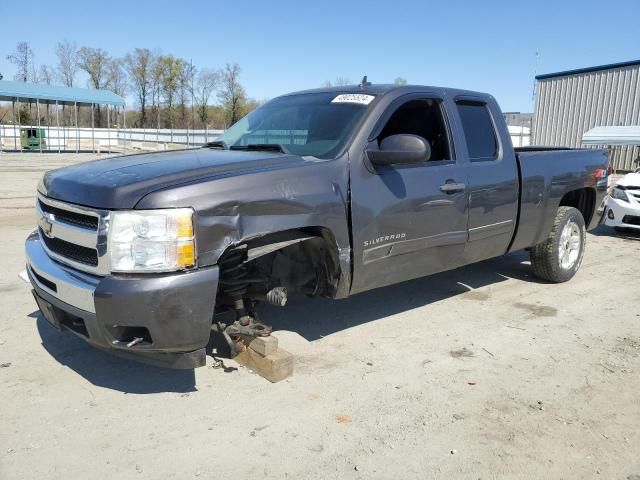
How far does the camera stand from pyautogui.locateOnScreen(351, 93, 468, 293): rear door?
12.6 feet

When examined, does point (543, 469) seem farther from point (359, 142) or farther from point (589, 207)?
point (589, 207)

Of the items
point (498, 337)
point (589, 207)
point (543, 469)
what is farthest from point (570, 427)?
point (589, 207)

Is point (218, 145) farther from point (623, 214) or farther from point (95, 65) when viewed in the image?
point (95, 65)

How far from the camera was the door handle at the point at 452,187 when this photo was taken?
4.35 metres

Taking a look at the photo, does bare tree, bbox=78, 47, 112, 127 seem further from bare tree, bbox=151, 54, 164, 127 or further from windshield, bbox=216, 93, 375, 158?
windshield, bbox=216, 93, 375, 158

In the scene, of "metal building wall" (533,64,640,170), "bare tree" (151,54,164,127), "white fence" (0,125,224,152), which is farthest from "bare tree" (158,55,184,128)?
"metal building wall" (533,64,640,170)

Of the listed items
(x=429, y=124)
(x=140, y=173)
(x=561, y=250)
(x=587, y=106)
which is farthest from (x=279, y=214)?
(x=587, y=106)

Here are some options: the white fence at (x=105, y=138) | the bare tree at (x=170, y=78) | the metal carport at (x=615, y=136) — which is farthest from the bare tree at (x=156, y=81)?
the metal carport at (x=615, y=136)

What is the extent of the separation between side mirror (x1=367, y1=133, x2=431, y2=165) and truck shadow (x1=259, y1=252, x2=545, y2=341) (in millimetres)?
1538

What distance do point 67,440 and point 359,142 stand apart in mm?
2561

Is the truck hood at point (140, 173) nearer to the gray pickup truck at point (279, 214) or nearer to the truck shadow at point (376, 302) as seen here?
the gray pickup truck at point (279, 214)

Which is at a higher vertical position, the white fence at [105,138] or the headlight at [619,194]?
the white fence at [105,138]

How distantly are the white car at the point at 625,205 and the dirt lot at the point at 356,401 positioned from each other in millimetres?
4387

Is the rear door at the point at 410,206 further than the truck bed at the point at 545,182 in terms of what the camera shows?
No
